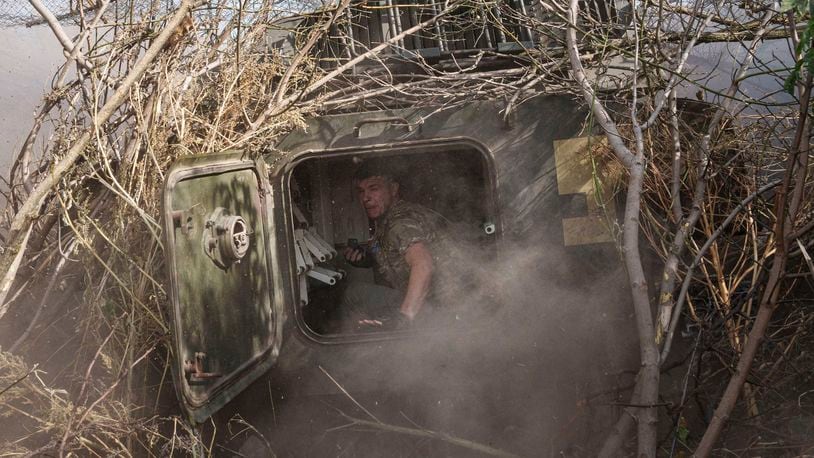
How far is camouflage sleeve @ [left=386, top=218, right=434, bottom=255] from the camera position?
472 centimetres

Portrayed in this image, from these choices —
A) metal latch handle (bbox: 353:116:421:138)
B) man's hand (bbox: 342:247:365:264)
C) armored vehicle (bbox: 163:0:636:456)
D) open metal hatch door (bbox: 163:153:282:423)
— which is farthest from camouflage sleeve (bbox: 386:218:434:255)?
open metal hatch door (bbox: 163:153:282:423)

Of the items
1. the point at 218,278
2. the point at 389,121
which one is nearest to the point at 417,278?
the point at 389,121

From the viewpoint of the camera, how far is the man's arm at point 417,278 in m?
4.39

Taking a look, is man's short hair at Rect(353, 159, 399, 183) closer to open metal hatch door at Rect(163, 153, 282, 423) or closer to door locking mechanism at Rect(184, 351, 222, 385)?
open metal hatch door at Rect(163, 153, 282, 423)

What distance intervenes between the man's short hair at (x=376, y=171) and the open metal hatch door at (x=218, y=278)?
158 centimetres

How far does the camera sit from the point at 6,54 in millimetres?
5668

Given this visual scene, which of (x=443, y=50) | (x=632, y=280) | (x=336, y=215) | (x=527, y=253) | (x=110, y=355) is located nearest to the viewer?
(x=632, y=280)

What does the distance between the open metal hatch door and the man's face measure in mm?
1369

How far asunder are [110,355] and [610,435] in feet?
7.97

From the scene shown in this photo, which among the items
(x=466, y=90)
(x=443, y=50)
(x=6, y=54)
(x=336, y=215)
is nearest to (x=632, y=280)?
(x=466, y=90)

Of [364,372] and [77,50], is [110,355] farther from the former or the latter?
[77,50]

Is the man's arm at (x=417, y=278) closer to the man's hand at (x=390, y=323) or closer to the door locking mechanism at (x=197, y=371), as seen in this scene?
the man's hand at (x=390, y=323)

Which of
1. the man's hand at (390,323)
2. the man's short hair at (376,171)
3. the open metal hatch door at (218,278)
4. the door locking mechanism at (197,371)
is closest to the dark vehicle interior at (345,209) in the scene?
the man's short hair at (376,171)

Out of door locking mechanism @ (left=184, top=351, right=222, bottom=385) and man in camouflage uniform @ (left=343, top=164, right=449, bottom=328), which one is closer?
door locking mechanism @ (left=184, top=351, right=222, bottom=385)
